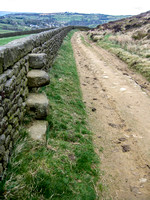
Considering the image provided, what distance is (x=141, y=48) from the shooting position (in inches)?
633

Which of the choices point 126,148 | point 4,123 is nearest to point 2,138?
point 4,123

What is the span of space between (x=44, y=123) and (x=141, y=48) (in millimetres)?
14416

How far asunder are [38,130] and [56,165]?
3.14 ft

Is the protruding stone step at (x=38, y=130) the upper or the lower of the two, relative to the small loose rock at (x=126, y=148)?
upper

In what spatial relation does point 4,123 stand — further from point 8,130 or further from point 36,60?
point 36,60

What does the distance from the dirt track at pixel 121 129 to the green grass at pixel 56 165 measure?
36cm

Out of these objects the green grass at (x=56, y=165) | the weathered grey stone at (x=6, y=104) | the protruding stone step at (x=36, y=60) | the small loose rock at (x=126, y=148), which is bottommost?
the small loose rock at (x=126, y=148)

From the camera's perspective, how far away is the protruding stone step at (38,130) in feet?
12.7

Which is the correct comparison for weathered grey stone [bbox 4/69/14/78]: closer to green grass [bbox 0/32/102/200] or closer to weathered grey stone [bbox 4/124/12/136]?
weathered grey stone [bbox 4/124/12/136]

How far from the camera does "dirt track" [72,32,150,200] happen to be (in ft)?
12.4

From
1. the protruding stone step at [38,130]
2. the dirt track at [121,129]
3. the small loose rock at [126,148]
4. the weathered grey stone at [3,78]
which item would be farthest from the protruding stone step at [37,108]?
the small loose rock at [126,148]

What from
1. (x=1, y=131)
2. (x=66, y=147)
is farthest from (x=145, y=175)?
(x=1, y=131)

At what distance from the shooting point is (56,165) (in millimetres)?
3475

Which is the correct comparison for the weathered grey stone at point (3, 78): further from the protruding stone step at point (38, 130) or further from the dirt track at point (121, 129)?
the dirt track at point (121, 129)
